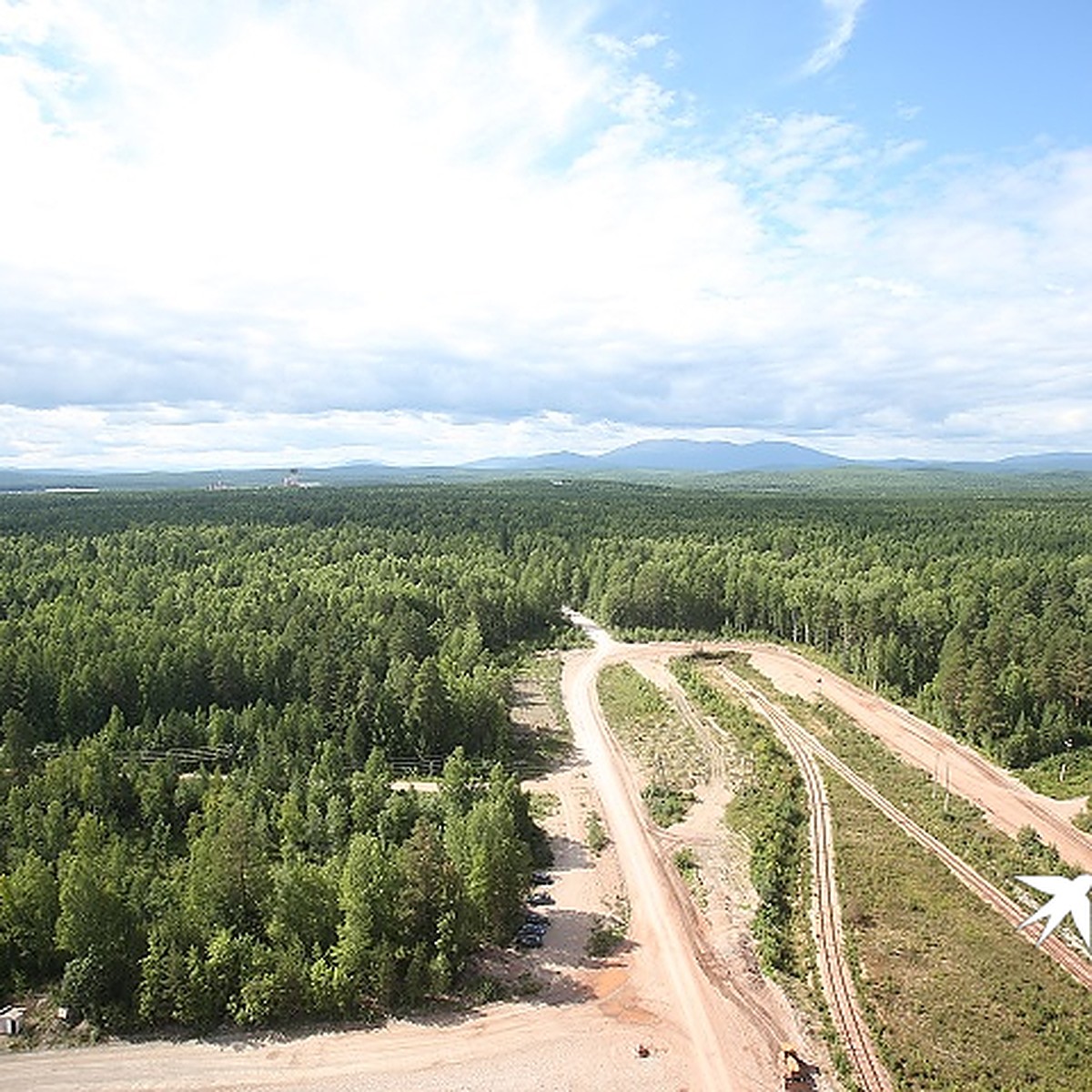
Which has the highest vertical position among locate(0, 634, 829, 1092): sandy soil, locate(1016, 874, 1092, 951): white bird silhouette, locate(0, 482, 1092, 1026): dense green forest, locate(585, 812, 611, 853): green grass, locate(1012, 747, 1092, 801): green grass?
locate(1016, 874, 1092, 951): white bird silhouette

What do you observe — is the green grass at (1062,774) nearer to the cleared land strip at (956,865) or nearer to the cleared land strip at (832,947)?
the cleared land strip at (956,865)

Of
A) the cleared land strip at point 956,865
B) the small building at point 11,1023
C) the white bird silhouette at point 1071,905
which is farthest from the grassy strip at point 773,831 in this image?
the small building at point 11,1023

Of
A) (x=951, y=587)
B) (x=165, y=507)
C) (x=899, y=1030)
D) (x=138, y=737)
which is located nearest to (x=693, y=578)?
(x=951, y=587)

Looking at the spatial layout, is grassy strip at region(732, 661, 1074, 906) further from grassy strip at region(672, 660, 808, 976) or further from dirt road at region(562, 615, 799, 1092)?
dirt road at region(562, 615, 799, 1092)

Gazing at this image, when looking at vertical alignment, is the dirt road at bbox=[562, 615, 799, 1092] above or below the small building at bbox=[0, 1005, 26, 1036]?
below

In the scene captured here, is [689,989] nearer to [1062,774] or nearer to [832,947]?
[832,947]

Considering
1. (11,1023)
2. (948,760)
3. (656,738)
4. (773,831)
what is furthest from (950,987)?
(11,1023)

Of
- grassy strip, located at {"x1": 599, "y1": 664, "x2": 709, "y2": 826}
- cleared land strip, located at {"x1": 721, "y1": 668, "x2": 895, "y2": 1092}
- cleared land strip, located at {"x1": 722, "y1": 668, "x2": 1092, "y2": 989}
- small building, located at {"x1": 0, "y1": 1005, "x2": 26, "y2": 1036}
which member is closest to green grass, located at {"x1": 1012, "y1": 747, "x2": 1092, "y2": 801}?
cleared land strip, located at {"x1": 722, "y1": 668, "x2": 1092, "y2": 989}

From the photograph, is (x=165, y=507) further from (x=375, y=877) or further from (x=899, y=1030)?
(x=899, y=1030)
